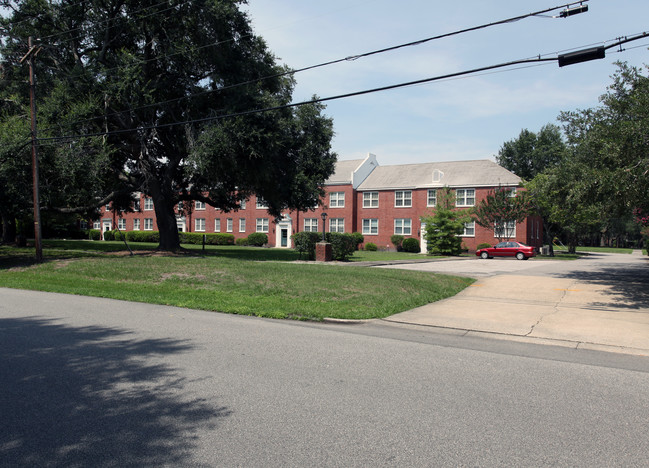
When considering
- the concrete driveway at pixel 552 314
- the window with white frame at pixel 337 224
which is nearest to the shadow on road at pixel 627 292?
the concrete driveway at pixel 552 314

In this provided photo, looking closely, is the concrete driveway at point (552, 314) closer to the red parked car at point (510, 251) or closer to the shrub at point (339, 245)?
the shrub at point (339, 245)

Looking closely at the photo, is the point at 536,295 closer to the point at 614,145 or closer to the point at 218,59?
the point at 614,145

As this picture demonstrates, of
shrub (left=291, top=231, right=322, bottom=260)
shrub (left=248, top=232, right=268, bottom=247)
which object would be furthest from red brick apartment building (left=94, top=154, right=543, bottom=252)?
shrub (left=291, top=231, right=322, bottom=260)

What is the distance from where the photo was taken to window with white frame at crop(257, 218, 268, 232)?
5462 cm

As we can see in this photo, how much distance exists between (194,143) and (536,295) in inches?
616

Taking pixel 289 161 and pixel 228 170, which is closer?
pixel 228 170

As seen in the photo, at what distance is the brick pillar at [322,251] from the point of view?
82.9 ft

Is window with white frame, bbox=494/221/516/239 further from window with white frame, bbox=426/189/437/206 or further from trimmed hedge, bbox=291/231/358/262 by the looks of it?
trimmed hedge, bbox=291/231/358/262

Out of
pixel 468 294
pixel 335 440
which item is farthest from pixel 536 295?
pixel 335 440

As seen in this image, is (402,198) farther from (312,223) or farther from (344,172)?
(312,223)

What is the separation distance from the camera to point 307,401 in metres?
4.74

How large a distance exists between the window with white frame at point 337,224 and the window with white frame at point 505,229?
15.8 meters

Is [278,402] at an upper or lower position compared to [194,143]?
lower

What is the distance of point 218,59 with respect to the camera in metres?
22.6
